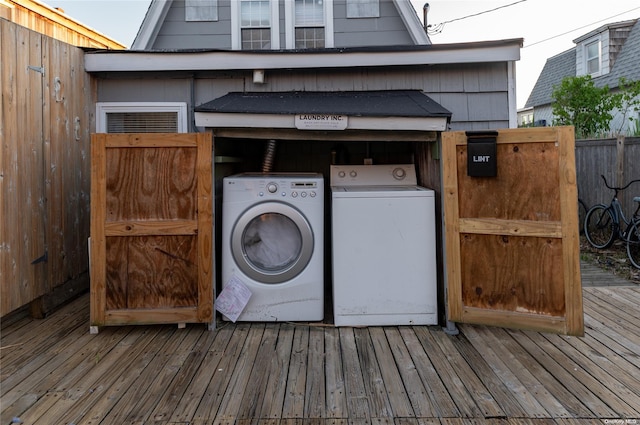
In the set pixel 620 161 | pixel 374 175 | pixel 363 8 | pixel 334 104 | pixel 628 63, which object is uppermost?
pixel 628 63

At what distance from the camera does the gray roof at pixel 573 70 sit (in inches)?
339

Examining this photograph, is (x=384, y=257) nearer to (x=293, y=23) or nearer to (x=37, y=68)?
(x=37, y=68)

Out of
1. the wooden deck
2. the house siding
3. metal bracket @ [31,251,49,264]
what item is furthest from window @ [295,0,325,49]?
the wooden deck

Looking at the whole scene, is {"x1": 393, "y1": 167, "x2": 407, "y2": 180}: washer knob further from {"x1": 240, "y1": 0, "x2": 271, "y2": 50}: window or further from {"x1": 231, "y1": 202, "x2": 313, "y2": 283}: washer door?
{"x1": 240, "y1": 0, "x2": 271, "y2": 50}: window

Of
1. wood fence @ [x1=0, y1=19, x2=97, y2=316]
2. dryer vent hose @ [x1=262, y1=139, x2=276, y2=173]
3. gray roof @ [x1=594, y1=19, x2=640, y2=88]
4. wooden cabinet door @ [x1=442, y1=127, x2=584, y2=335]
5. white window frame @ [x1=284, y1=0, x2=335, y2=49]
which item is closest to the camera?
wooden cabinet door @ [x1=442, y1=127, x2=584, y2=335]

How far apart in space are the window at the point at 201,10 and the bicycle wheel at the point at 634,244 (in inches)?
224

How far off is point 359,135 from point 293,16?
10.7ft

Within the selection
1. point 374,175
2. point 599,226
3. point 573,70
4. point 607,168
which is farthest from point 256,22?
point 573,70

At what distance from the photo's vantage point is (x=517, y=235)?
235 cm

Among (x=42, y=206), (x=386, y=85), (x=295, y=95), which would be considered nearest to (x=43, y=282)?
(x=42, y=206)

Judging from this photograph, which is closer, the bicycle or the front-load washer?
the front-load washer

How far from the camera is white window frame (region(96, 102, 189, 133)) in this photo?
3391 millimetres

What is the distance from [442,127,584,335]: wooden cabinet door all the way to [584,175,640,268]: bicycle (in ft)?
8.47

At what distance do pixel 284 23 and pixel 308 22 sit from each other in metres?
0.32
